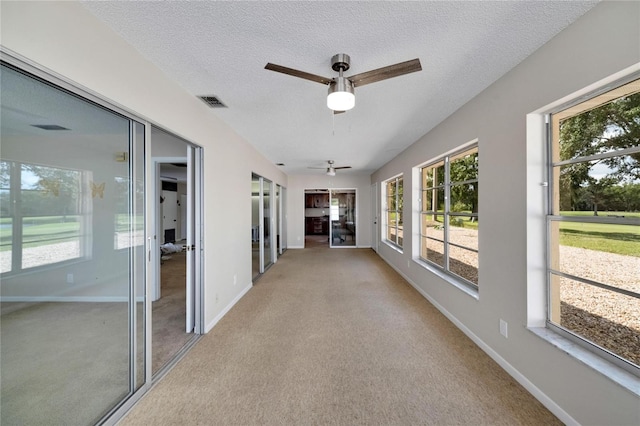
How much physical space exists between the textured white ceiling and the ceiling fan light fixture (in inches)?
10.6

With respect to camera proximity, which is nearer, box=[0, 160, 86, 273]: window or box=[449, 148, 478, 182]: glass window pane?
box=[0, 160, 86, 273]: window

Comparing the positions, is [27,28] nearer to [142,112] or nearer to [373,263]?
[142,112]

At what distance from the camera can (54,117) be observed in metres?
1.35

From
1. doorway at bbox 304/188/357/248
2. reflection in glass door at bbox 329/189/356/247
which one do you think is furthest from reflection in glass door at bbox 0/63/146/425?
reflection in glass door at bbox 329/189/356/247

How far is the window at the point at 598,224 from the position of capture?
4.71ft

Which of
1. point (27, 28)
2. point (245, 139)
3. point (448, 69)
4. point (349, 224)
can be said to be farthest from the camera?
point (349, 224)

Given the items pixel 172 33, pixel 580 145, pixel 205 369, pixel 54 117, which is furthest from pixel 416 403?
pixel 172 33

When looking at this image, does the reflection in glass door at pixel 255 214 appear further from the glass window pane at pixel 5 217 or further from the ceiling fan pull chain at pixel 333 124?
the glass window pane at pixel 5 217

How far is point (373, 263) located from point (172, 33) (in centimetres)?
568

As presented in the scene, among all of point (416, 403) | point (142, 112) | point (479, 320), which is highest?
point (142, 112)

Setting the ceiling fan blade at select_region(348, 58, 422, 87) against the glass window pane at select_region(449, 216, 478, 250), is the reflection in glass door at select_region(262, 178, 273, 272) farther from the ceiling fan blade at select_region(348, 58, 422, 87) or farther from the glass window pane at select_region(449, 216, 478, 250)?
the ceiling fan blade at select_region(348, 58, 422, 87)

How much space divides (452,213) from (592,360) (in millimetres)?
1979

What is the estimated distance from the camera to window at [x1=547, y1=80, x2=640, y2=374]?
1437mm

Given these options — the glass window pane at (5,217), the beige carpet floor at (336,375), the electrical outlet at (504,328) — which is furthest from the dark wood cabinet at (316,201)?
the glass window pane at (5,217)
